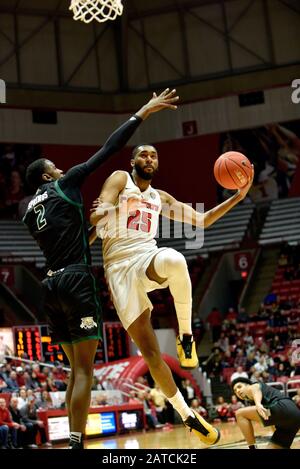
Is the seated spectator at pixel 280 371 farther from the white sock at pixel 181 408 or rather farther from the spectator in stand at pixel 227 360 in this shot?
the white sock at pixel 181 408

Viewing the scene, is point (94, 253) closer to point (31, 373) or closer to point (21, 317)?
point (21, 317)

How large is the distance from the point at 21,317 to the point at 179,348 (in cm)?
2208

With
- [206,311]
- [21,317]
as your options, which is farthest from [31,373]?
[206,311]

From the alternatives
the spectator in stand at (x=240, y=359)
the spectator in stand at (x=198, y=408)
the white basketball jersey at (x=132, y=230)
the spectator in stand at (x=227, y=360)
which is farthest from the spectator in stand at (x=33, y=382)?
the white basketball jersey at (x=132, y=230)

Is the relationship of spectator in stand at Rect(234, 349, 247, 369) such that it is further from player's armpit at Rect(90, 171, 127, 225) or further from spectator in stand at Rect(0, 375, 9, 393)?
player's armpit at Rect(90, 171, 127, 225)

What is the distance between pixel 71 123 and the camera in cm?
3212

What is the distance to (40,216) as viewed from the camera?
6.61m

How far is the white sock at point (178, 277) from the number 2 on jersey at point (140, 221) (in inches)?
17.8

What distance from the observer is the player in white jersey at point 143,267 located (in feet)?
22.2

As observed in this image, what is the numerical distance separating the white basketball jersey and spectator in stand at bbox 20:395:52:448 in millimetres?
10978

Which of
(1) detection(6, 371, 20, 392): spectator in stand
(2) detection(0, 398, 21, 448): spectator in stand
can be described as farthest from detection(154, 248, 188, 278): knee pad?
(1) detection(6, 371, 20, 392): spectator in stand

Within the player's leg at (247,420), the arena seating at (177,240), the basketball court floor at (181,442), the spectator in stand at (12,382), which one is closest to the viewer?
the player's leg at (247,420)

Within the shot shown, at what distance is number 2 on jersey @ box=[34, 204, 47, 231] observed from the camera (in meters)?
6.57

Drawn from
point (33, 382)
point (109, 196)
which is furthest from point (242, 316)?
point (109, 196)
